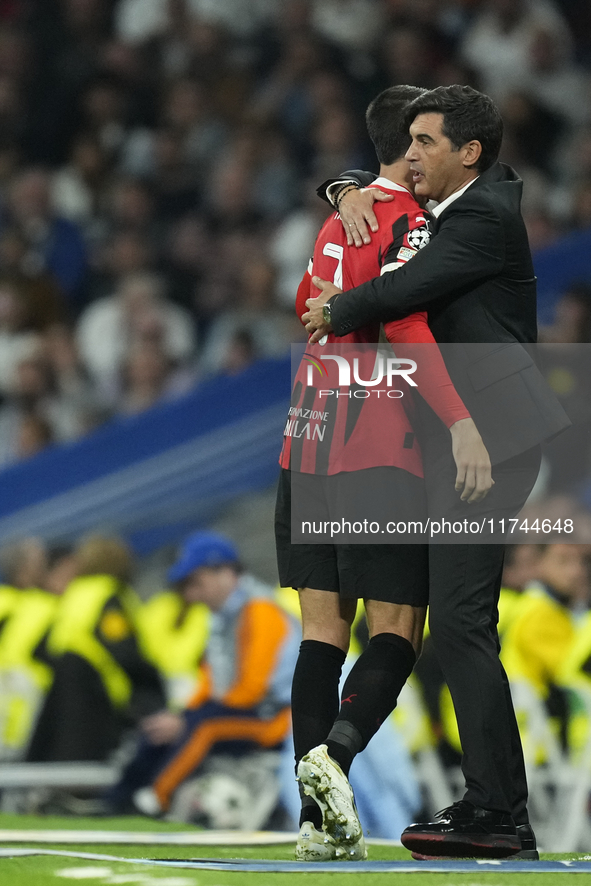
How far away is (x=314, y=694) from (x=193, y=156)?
6.29 metres

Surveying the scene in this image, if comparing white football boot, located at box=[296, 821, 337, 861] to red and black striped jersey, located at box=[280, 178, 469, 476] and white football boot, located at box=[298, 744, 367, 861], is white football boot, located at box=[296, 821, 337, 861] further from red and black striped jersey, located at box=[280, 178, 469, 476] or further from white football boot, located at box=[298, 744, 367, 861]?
red and black striped jersey, located at box=[280, 178, 469, 476]

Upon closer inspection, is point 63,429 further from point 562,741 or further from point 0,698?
point 562,741

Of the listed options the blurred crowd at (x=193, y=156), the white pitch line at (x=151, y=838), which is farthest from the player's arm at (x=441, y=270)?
the blurred crowd at (x=193, y=156)

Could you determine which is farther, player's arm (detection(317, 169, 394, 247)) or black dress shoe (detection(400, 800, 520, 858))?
player's arm (detection(317, 169, 394, 247))

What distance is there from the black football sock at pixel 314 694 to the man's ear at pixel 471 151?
1086 millimetres

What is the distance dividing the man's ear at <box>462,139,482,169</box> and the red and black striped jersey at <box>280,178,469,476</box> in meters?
0.15

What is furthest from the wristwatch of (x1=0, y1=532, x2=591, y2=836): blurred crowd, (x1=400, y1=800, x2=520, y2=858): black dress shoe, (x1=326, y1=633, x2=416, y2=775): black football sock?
(x1=0, y1=532, x2=591, y2=836): blurred crowd

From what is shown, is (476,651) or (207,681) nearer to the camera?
(476,651)

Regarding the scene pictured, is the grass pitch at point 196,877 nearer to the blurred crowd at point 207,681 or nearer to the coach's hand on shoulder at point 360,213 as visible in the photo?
the coach's hand on shoulder at point 360,213

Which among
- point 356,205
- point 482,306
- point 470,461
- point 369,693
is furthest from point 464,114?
point 369,693

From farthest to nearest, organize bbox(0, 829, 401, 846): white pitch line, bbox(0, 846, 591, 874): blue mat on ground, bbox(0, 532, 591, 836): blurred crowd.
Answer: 1. bbox(0, 532, 591, 836): blurred crowd
2. bbox(0, 829, 401, 846): white pitch line
3. bbox(0, 846, 591, 874): blue mat on ground

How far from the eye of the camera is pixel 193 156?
8664mm

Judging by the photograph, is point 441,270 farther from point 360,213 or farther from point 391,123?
point 391,123

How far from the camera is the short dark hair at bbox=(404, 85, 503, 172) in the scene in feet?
9.53
